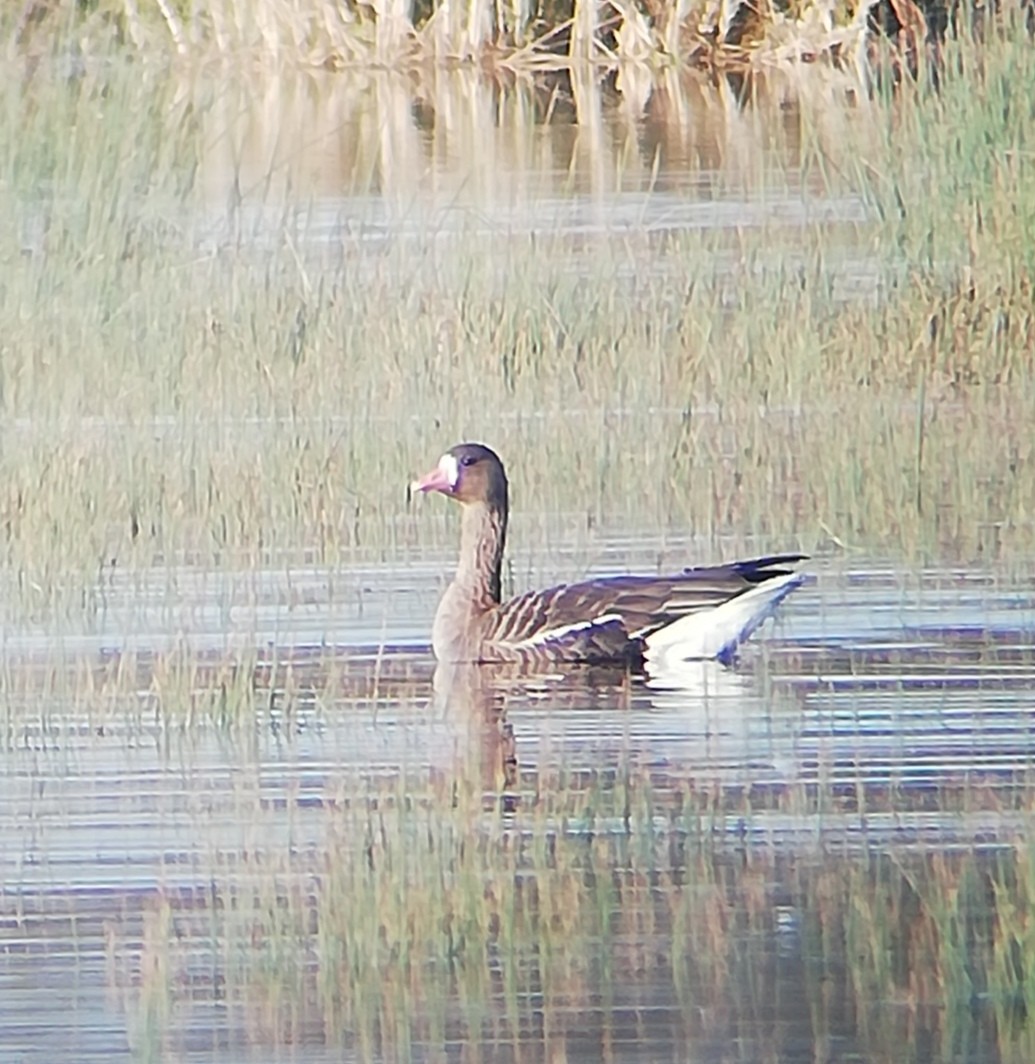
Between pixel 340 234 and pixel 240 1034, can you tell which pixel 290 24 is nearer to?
pixel 340 234

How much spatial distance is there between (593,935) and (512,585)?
2.93 meters

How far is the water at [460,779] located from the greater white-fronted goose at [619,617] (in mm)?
73

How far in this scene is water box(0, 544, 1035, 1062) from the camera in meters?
4.89

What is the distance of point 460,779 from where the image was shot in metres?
6.02

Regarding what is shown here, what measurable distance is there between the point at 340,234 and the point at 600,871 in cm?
590

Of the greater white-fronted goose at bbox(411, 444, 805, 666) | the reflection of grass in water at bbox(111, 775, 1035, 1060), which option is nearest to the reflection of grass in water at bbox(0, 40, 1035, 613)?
the greater white-fronted goose at bbox(411, 444, 805, 666)

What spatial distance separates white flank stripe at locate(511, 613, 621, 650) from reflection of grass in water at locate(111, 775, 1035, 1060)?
129 centimetres

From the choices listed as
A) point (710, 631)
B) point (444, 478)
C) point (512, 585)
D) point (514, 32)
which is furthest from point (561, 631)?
point (514, 32)

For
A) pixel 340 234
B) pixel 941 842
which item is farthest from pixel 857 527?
pixel 340 234

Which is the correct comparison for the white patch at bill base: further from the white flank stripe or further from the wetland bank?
the white flank stripe

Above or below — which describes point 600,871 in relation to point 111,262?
below

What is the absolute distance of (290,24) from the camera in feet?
44.4

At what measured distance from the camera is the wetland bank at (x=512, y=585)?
502 cm

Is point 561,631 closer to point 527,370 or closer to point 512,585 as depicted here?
point 512,585
